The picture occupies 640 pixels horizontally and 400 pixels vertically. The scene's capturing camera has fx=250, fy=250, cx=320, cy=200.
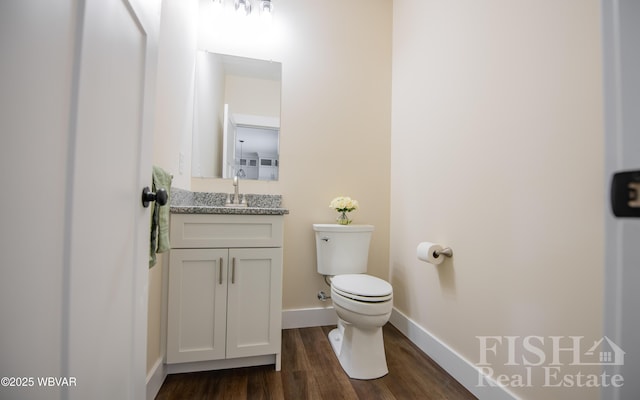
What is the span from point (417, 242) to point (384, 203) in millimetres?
477

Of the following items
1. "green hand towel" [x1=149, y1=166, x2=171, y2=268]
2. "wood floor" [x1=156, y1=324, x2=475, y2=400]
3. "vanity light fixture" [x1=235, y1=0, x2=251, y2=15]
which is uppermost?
"vanity light fixture" [x1=235, y1=0, x2=251, y2=15]

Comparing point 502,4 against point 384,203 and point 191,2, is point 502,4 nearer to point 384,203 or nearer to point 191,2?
point 384,203

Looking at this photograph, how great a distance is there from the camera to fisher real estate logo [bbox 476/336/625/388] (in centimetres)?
83

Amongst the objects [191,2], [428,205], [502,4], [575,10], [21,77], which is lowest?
[428,205]

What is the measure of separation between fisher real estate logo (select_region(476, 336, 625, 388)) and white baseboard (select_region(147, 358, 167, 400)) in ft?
4.91

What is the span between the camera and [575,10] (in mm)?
874

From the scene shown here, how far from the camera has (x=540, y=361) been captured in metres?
0.95

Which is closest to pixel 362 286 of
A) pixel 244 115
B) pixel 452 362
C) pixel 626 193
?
pixel 452 362

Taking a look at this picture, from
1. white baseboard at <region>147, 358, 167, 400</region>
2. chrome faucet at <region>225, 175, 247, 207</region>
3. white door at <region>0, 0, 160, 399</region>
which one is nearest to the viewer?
white door at <region>0, 0, 160, 399</region>

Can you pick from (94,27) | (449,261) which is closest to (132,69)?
(94,27)

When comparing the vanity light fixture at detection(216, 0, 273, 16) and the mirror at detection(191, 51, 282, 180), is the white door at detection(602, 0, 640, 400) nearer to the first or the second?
the mirror at detection(191, 51, 282, 180)

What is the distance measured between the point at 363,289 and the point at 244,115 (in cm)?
150

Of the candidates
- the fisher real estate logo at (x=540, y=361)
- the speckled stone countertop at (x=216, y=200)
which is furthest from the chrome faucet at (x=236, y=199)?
the fisher real estate logo at (x=540, y=361)

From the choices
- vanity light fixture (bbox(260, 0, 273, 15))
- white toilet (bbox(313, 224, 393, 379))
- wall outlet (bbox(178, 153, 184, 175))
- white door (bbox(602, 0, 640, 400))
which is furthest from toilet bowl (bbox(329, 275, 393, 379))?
vanity light fixture (bbox(260, 0, 273, 15))
